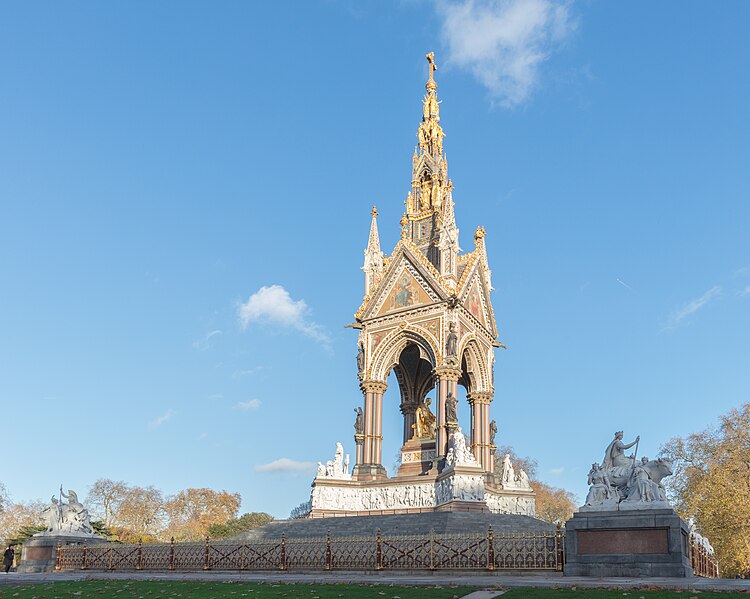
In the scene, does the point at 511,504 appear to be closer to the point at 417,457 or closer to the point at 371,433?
the point at 417,457

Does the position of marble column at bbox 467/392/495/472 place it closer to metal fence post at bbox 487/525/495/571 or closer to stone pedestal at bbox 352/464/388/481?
stone pedestal at bbox 352/464/388/481

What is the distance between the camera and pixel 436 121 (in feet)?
146

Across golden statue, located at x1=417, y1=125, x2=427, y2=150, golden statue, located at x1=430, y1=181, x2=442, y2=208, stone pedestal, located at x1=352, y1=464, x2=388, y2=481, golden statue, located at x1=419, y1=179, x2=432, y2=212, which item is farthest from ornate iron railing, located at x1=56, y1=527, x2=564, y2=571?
golden statue, located at x1=417, y1=125, x2=427, y2=150

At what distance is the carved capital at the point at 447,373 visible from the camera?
3497 cm

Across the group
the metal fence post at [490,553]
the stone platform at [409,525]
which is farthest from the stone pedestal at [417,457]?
the metal fence post at [490,553]

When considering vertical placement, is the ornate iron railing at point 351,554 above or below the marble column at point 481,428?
below

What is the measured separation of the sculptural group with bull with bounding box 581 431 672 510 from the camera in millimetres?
16422

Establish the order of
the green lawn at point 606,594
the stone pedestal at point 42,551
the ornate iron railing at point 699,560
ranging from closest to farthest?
the green lawn at point 606,594
the ornate iron railing at point 699,560
the stone pedestal at point 42,551

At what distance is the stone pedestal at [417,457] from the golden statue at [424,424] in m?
0.60

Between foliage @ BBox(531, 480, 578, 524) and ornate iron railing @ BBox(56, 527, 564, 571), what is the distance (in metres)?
37.9

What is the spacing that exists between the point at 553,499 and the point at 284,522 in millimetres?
40619

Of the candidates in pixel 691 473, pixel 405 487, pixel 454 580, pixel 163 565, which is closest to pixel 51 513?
pixel 163 565

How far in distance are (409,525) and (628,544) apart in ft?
35.1

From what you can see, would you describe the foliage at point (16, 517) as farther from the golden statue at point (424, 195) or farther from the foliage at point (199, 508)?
the golden statue at point (424, 195)
